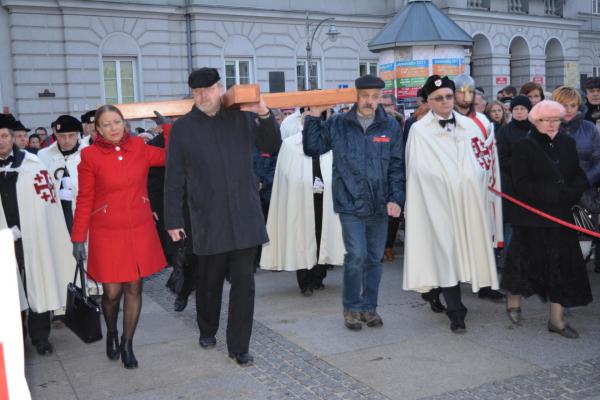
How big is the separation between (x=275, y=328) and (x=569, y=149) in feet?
8.95

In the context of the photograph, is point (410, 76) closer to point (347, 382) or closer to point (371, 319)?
point (371, 319)

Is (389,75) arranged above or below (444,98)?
above

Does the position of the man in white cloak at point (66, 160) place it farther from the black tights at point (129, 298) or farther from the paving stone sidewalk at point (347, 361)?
the black tights at point (129, 298)

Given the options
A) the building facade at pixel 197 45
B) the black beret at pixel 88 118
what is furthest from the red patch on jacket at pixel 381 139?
the building facade at pixel 197 45

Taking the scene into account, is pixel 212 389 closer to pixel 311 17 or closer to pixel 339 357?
pixel 339 357

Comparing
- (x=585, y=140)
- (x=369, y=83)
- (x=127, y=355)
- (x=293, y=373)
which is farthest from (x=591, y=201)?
(x=127, y=355)

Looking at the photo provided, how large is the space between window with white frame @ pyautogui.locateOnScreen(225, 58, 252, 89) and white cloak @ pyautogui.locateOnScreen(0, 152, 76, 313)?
19397 millimetres

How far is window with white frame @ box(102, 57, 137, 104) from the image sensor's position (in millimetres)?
23188

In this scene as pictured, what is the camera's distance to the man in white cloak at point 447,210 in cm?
588

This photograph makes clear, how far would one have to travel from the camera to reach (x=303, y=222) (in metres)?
7.62

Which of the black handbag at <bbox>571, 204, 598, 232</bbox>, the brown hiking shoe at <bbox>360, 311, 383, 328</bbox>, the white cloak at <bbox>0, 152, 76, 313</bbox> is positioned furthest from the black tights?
the black handbag at <bbox>571, 204, 598, 232</bbox>

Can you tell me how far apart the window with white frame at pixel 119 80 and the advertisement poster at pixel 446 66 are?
1304 cm

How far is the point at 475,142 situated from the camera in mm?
6039

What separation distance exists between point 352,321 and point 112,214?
209 cm
